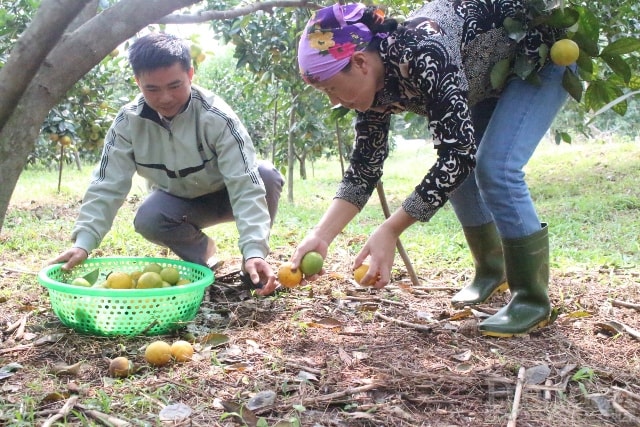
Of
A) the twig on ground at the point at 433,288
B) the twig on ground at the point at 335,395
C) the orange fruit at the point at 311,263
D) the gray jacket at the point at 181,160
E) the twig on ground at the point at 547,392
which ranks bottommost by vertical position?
the twig on ground at the point at 433,288

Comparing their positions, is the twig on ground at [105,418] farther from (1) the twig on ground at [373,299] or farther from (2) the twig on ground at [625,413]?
(1) the twig on ground at [373,299]

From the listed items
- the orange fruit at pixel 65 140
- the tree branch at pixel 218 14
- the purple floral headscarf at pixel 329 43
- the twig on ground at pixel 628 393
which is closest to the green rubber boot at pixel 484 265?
the twig on ground at pixel 628 393

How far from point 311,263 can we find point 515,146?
87 centimetres

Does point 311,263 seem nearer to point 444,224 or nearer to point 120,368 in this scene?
point 120,368

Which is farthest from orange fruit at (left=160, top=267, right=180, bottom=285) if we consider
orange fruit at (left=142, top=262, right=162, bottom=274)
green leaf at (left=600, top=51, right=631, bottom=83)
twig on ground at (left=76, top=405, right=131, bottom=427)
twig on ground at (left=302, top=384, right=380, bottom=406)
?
green leaf at (left=600, top=51, right=631, bottom=83)

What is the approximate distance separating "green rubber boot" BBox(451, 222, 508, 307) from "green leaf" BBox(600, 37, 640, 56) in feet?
2.80

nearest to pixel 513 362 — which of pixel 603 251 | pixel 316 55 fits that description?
pixel 316 55

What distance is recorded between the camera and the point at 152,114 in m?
2.95

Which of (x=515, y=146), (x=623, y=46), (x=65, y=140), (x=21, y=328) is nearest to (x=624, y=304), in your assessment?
(x=515, y=146)

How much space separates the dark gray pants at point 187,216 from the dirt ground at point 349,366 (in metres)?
0.44

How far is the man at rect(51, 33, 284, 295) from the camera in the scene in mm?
2717

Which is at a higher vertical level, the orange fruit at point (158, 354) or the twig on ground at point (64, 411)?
the twig on ground at point (64, 411)

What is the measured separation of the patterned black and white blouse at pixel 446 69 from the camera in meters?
2.03

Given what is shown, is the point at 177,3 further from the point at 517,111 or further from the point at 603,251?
the point at 603,251
